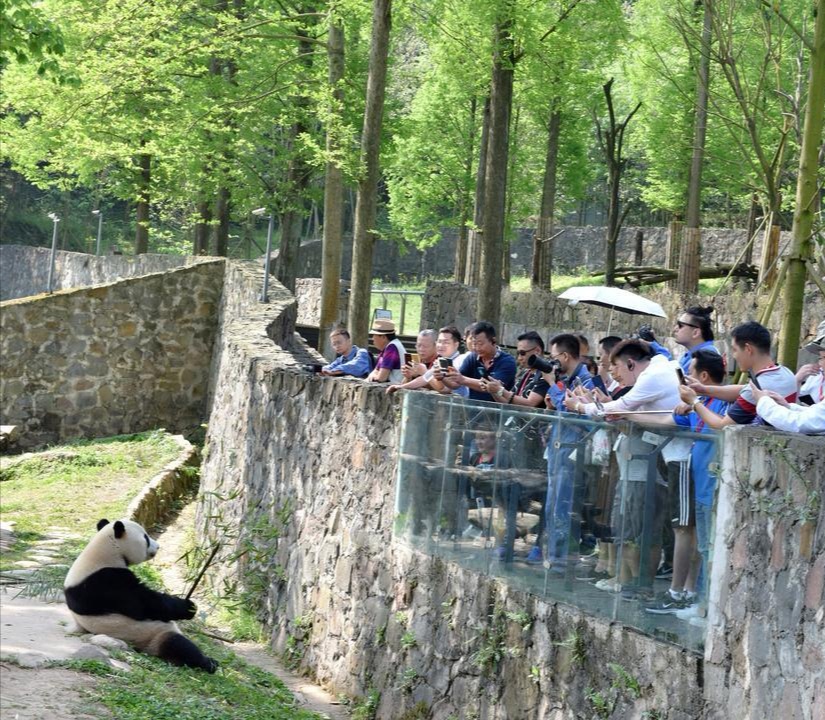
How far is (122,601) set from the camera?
8.40 m

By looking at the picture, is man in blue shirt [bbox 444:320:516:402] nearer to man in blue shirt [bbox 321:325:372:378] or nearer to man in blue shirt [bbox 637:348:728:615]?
man in blue shirt [bbox 321:325:372:378]

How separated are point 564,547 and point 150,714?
2.51 meters

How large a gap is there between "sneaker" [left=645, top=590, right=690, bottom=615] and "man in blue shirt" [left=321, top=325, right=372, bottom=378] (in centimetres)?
542

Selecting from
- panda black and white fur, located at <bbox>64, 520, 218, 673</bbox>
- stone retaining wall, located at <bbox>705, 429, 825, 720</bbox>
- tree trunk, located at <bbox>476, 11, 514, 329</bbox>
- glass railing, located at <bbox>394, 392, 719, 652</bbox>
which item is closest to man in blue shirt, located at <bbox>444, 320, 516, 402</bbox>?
glass railing, located at <bbox>394, 392, 719, 652</bbox>

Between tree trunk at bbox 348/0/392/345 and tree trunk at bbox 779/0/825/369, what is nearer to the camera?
tree trunk at bbox 779/0/825/369

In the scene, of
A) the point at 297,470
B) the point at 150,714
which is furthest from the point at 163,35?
the point at 150,714

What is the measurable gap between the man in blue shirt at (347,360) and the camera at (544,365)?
3.15 metres

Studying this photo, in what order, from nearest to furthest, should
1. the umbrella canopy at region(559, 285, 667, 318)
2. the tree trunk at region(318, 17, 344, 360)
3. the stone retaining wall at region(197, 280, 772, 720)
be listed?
the stone retaining wall at region(197, 280, 772, 720)
the umbrella canopy at region(559, 285, 667, 318)
the tree trunk at region(318, 17, 344, 360)

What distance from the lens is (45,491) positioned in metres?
15.8

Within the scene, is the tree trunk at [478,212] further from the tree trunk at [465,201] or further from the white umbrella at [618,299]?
the white umbrella at [618,299]

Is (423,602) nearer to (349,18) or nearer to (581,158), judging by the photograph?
(349,18)

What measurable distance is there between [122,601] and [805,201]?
5288mm

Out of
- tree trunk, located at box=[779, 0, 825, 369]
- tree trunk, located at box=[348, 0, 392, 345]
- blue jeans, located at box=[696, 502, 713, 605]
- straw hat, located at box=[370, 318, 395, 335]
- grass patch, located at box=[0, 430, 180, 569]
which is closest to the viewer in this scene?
blue jeans, located at box=[696, 502, 713, 605]

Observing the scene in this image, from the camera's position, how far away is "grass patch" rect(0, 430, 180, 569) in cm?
1386
